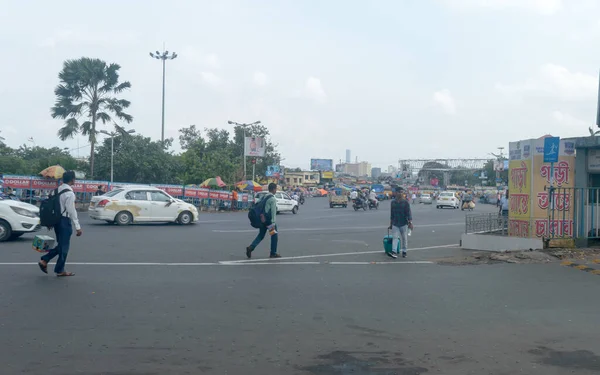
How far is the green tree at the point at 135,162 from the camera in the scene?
154 ft

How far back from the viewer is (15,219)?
15656 mm

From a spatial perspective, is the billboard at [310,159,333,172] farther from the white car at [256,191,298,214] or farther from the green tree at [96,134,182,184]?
the white car at [256,191,298,214]

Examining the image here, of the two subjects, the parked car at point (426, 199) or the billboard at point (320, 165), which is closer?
the parked car at point (426, 199)

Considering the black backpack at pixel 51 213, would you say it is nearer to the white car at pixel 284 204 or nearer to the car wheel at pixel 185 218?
the car wheel at pixel 185 218

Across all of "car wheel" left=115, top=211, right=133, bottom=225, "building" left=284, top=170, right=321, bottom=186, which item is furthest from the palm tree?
"building" left=284, top=170, right=321, bottom=186

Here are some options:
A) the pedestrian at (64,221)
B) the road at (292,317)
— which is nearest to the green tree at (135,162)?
the road at (292,317)

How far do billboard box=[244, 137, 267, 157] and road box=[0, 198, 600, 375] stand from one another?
45.6m

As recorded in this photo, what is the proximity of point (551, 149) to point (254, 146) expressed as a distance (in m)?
46.9

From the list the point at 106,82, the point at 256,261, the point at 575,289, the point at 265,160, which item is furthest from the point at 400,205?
the point at 265,160

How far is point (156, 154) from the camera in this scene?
48.2m

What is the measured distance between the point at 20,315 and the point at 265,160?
6773cm

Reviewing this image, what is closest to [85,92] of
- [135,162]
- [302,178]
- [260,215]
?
[135,162]

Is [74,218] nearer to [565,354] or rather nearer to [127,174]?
[565,354]

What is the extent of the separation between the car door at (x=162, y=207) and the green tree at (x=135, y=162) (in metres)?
23.6
